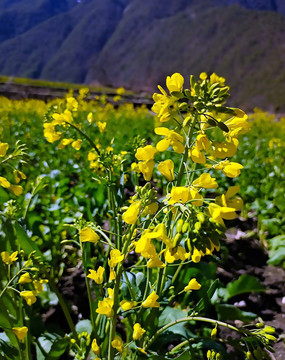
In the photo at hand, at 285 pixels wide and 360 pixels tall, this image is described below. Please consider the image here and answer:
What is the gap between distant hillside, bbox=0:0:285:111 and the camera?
229ft

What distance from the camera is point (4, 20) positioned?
197 m

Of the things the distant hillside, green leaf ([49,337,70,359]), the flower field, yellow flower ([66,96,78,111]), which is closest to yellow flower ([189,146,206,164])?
the flower field

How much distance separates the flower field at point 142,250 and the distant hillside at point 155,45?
1223 inches

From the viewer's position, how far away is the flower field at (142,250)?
858 millimetres

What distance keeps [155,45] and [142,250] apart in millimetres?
121061

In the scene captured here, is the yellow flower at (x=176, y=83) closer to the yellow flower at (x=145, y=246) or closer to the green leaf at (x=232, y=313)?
the yellow flower at (x=145, y=246)

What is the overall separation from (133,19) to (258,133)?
157 m

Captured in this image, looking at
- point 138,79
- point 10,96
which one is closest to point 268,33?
point 138,79

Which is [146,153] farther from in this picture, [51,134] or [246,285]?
[246,285]

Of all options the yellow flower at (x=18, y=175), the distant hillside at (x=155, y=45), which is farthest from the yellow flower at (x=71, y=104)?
the distant hillside at (x=155, y=45)

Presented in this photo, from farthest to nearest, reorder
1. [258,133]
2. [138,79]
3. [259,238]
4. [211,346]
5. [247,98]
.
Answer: [138,79] < [247,98] < [258,133] < [259,238] < [211,346]

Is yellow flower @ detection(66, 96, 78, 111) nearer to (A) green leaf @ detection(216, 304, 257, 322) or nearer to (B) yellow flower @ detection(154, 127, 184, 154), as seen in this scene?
(B) yellow flower @ detection(154, 127, 184, 154)

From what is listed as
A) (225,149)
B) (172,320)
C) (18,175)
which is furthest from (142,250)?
(172,320)

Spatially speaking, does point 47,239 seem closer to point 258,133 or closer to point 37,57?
point 258,133
